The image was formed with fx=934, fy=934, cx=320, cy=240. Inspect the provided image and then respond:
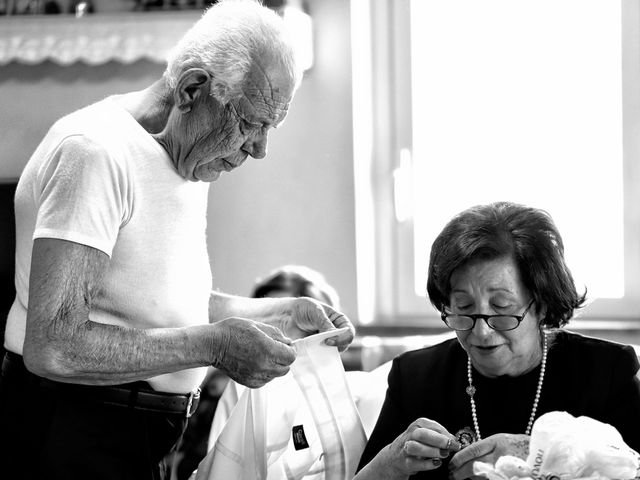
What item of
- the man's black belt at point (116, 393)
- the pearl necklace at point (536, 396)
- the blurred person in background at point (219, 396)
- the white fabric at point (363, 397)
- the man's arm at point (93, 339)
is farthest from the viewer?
the blurred person in background at point (219, 396)

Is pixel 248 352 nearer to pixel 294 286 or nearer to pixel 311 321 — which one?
pixel 311 321

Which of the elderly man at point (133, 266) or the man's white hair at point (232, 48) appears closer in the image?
the elderly man at point (133, 266)

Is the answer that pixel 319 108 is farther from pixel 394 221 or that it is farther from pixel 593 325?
pixel 593 325

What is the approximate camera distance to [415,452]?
1720 mm

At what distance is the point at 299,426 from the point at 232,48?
90 cm

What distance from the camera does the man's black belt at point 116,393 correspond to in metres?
1.82

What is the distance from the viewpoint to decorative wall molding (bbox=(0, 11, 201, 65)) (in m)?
3.53

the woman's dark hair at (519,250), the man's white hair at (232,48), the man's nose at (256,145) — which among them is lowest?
the woman's dark hair at (519,250)

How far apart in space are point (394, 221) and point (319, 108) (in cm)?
55

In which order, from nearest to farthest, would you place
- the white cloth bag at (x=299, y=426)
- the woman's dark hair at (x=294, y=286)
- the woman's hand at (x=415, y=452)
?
the woman's hand at (x=415, y=452) → the white cloth bag at (x=299, y=426) → the woman's dark hair at (x=294, y=286)

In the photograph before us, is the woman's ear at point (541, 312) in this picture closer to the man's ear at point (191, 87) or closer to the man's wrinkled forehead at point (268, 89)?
the man's wrinkled forehead at point (268, 89)

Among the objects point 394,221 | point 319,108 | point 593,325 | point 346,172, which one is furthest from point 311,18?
point 593,325

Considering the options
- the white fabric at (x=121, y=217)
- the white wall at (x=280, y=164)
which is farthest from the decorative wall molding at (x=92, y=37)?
the white fabric at (x=121, y=217)

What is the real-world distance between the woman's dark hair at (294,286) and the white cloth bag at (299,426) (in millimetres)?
1028
